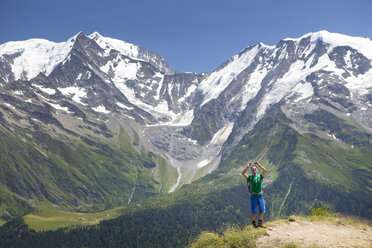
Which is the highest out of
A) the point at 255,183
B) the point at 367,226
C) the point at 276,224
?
the point at 255,183

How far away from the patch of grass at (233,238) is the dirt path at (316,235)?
1.68 ft

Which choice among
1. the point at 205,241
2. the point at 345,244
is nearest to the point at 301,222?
the point at 345,244

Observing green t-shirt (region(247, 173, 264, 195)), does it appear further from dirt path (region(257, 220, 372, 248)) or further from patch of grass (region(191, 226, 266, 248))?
patch of grass (region(191, 226, 266, 248))

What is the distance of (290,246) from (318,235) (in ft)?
12.3

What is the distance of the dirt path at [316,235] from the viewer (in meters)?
19.6

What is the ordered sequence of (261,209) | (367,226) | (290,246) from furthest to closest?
(367,226)
(261,209)
(290,246)

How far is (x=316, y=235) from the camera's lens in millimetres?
21469

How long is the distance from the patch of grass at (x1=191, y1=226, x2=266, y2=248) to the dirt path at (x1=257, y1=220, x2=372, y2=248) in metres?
0.51

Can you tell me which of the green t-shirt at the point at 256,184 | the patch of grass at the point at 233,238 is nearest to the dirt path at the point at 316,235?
the patch of grass at the point at 233,238

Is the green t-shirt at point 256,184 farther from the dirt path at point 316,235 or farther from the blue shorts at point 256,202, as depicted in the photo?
Result: the dirt path at point 316,235

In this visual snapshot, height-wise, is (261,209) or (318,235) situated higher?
(261,209)

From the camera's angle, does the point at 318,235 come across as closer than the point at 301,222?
Yes

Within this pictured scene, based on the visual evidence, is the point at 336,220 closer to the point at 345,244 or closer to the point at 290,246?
the point at 345,244

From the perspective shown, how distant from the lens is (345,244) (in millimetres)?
19375
